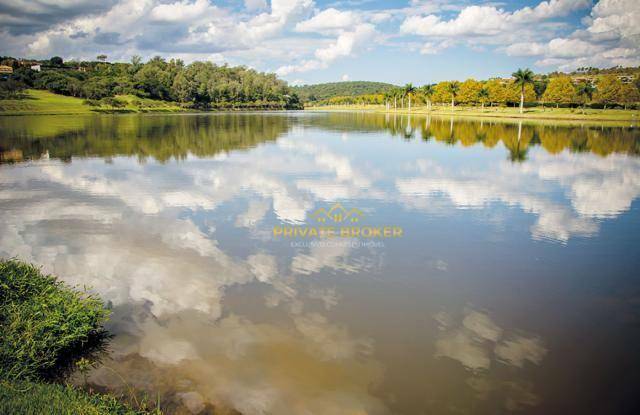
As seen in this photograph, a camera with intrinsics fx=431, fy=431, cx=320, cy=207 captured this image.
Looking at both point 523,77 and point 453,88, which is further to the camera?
point 453,88

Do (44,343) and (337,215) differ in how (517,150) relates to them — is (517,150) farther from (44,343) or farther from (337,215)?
(44,343)

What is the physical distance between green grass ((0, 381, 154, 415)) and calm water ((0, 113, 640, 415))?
38.4 inches

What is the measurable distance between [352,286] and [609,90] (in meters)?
118

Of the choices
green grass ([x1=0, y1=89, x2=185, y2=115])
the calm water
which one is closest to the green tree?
green grass ([x1=0, y1=89, x2=185, y2=115])

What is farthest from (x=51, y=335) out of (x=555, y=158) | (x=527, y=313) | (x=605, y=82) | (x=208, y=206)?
(x=605, y=82)

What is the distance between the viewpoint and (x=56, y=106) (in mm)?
119625

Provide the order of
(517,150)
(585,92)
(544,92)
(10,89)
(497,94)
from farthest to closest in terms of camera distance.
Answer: (497,94)
(544,92)
(10,89)
(585,92)
(517,150)

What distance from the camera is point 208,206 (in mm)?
19844

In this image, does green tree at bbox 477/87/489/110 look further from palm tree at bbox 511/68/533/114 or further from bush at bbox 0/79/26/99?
bush at bbox 0/79/26/99

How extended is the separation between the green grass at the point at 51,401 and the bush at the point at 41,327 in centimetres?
52

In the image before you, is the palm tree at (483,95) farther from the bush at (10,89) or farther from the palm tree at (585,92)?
the bush at (10,89)

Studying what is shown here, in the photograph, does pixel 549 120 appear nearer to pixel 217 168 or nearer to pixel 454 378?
pixel 217 168

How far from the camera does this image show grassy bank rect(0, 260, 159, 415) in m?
6.54

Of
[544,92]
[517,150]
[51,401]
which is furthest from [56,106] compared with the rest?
[544,92]
